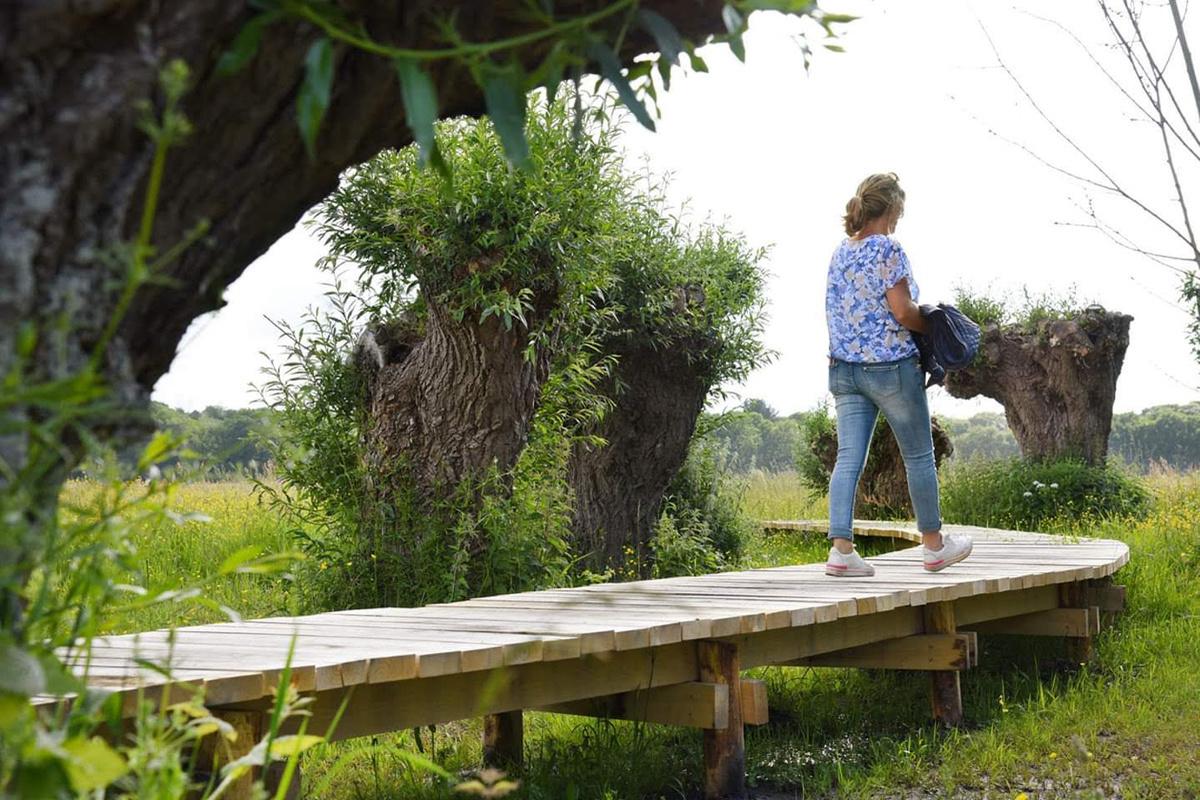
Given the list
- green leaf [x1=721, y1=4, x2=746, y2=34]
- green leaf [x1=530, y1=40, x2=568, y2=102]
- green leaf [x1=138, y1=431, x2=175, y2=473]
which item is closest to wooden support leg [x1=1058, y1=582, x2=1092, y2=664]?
green leaf [x1=721, y1=4, x2=746, y2=34]

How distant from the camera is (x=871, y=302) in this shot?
19.0 ft

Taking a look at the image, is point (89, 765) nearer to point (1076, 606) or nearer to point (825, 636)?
point (825, 636)

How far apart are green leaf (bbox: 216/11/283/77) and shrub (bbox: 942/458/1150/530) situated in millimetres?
14051

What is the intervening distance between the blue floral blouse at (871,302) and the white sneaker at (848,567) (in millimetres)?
1092

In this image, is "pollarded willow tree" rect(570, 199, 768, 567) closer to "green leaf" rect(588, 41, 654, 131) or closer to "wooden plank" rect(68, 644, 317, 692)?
"wooden plank" rect(68, 644, 317, 692)

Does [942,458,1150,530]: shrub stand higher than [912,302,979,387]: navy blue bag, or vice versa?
[912,302,979,387]: navy blue bag

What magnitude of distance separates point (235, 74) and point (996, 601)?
6.08m

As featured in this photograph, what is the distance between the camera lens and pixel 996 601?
6707 mm

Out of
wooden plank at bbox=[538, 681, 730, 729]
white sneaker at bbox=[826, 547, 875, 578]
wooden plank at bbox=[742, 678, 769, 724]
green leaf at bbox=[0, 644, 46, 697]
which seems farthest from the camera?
white sneaker at bbox=[826, 547, 875, 578]

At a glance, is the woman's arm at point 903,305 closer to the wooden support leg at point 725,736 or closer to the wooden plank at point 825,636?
the wooden plank at point 825,636

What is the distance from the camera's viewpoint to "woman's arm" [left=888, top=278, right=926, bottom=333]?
573 cm

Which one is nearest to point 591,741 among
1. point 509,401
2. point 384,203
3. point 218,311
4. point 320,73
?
point 509,401

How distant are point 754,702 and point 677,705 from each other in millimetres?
299

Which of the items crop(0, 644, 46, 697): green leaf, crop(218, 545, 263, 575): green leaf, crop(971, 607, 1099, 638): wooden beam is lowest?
crop(971, 607, 1099, 638): wooden beam
